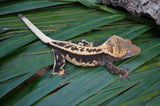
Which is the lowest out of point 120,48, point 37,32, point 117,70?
point 117,70

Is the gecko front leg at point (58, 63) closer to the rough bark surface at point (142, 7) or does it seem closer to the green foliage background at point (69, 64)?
the green foliage background at point (69, 64)

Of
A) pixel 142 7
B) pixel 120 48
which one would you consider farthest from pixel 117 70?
pixel 142 7

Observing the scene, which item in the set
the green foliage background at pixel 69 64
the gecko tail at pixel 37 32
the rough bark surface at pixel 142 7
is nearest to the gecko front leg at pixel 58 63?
the green foliage background at pixel 69 64

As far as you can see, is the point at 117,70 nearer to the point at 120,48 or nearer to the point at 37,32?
the point at 120,48

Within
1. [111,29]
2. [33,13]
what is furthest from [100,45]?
[33,13]

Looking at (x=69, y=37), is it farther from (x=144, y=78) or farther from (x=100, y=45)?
(x=144, y=78)

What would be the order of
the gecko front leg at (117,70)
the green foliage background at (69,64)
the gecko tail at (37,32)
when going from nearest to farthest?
the green foliage background at (69,64) < the gecko front leg at (117,70) < the gecko tail at (37,32)

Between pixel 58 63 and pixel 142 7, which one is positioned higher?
pixel 142 7
